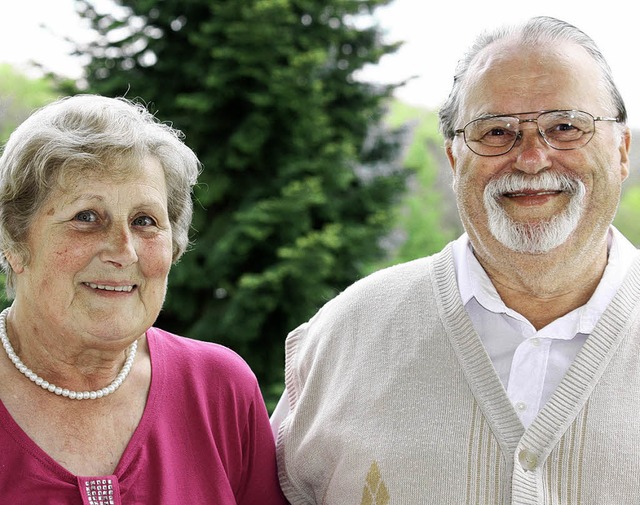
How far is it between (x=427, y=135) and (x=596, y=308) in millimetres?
11838

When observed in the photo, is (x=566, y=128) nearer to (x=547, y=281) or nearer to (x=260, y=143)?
(x=547, y=281)

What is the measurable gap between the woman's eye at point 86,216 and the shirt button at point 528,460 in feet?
3.68

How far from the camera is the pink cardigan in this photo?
71.1 inches

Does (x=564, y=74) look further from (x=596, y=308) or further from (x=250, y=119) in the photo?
(x=250, y=119)

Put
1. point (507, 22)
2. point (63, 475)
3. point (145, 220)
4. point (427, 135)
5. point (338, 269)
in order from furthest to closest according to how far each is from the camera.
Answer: point (427, 135), point (338, 269), point (507, 22), point (145, 220), point (63, 475)

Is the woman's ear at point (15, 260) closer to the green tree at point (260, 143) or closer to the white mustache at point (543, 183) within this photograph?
the white mustache at point (543, 183)

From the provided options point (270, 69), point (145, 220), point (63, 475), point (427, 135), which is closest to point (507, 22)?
point (145, 220)

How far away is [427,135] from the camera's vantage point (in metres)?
13.6

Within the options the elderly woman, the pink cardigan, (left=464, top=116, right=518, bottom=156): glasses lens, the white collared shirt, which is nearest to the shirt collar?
the white collared shirt

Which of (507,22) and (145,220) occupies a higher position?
(507,22)

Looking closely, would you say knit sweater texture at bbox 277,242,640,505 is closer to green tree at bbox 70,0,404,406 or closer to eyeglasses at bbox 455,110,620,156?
eyeglasses at bbox 455,110,620,156

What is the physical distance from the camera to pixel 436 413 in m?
2.02

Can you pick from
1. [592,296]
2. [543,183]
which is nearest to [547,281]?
[592,296]

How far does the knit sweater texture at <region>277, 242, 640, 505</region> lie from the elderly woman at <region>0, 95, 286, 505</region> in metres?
0.32
